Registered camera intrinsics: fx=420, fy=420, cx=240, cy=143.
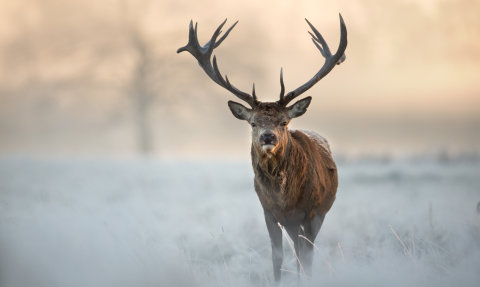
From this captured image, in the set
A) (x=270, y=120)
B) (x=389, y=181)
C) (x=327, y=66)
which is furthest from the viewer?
(x=389, y=181)

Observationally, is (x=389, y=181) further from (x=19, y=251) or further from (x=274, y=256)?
(x=19, y=251)

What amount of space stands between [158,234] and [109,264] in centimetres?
183

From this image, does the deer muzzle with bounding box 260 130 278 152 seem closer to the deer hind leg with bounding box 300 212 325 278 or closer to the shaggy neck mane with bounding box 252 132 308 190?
the shaggy neck mane with bounding box 252 132 308 190

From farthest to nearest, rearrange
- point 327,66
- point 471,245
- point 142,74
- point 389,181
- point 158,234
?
1. point 142,74
2. point 389,181
3. point 158,234
4. point 471,245
5. point 327,66

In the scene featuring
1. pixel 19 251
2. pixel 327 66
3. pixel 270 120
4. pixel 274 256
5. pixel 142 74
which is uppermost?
pixel 142 74

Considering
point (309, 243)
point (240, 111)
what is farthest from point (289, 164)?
point (309, 243)

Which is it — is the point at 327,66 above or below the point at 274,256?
above

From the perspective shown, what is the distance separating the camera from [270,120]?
16.6 feet

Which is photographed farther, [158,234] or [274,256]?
[158,234]

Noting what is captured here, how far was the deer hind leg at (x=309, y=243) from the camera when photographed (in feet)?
18.1

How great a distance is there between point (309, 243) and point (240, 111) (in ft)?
6.44

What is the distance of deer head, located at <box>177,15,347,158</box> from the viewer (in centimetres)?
492

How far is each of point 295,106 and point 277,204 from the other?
4.17 ft

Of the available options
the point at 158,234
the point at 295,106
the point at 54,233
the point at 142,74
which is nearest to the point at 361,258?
the point at 295,106
